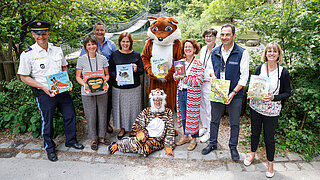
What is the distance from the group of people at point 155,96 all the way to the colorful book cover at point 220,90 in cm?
10

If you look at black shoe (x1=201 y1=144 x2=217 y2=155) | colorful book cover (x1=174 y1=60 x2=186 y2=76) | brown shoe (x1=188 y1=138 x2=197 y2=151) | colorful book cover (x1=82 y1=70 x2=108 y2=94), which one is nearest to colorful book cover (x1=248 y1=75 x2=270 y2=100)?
colorful book cover (x1=174 y1=60 x2=186 y2=76)

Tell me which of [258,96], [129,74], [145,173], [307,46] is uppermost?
[307,46]

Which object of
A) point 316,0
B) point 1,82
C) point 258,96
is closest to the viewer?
point 258,96

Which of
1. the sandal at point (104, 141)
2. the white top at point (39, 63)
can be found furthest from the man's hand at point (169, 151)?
the white top at point (39, 63)

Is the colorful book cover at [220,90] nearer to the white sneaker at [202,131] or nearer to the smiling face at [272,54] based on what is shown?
the smiling face at [272,54]

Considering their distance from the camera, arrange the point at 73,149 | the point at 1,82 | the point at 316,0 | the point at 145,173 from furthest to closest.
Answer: the point at 1,82 < the point at 73,149 < the point at 316,0 < the point at 145,173

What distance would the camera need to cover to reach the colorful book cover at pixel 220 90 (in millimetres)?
3318

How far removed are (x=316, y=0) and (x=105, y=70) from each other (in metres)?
3.80

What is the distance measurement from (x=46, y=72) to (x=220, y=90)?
A: 2746mm

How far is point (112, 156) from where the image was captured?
3.89 meters

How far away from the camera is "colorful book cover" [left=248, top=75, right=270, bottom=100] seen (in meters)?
2.99

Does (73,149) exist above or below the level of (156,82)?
below

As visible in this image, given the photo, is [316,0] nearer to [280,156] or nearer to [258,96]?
[258,96]

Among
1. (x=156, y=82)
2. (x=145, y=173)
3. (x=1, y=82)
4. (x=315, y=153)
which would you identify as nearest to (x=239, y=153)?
(x=315, y=153)
